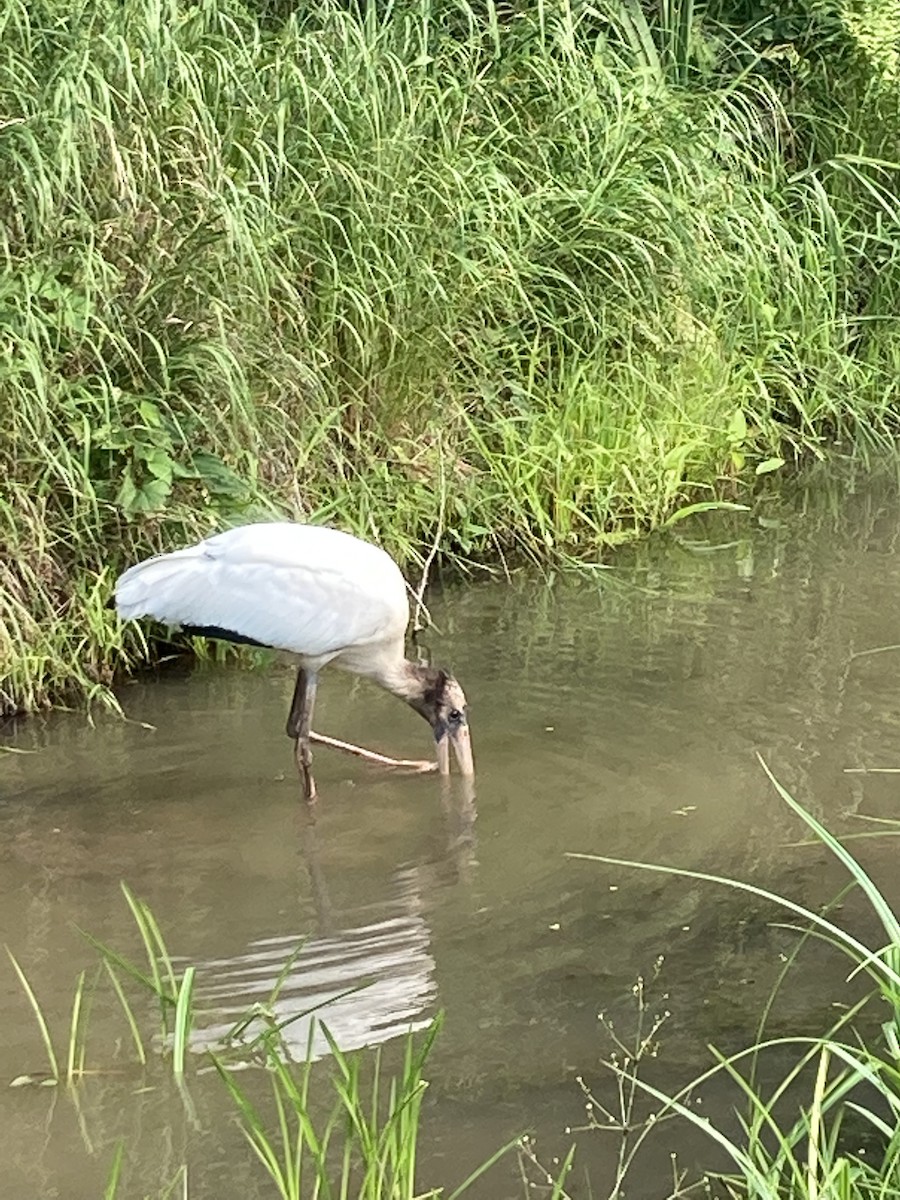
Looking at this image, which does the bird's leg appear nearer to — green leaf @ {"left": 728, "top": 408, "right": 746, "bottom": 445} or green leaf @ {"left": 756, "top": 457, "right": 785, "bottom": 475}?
green leaf @ {"left": 728, "top": 408, "right": 746, "bottom": 445}

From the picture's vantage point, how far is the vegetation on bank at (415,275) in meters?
5.90

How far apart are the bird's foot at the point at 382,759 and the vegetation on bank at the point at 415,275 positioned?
0.78 m

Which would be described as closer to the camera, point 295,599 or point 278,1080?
point 278,1080

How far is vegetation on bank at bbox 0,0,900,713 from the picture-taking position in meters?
5.90

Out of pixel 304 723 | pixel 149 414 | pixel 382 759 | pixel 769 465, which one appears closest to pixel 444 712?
pixel 382 759

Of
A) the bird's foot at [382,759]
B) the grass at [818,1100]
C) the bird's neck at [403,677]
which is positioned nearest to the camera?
the grass at [818,1100]

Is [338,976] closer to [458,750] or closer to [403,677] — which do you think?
[458,750]

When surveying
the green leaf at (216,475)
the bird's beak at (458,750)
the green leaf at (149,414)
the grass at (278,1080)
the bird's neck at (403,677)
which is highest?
the green leaf at (149,414)

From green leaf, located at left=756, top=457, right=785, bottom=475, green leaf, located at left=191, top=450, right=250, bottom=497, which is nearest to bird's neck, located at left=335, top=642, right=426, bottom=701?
green leaf, located at left=191, top=450, right=250, bottom=497

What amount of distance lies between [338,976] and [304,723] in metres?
1.37

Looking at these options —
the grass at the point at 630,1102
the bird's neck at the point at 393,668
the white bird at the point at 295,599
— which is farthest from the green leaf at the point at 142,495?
the grass at the point at 630,1102

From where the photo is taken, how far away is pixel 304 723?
5422mm

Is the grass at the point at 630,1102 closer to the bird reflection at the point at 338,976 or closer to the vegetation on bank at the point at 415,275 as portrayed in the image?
the bird reflection at the point at 338,976

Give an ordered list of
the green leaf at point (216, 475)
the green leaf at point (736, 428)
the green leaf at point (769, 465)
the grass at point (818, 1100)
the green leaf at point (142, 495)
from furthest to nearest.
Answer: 1. the green leaf at point (769, 465)
2. the green leaf at point (736, 428)
3. the green leaf at point (216, 475)
4. the green leaf at point (142, 495)
5. the grass at point (818, 1100)
